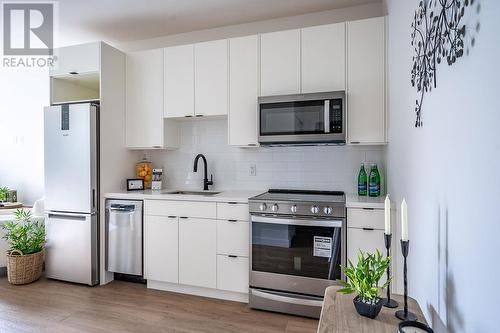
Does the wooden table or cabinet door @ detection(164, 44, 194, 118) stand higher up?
cabinet door @ detection(164, 44, 194, 118)

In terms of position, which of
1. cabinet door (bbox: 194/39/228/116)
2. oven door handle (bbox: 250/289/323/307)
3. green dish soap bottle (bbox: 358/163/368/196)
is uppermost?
cabinet door (bbox: 194/39/228/116)

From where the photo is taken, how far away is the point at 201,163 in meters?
3.36

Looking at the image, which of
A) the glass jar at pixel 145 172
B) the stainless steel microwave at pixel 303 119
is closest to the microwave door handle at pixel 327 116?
the stainless steel microwave at pixel 303 119

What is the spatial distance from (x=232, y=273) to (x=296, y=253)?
0.63 meters

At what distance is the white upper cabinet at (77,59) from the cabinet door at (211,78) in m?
1.04

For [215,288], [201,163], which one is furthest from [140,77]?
[215,288]

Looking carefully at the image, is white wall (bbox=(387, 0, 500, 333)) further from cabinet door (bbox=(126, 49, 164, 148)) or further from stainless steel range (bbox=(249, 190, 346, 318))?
cabinet door (bbox=(126, 49, 164, 148))

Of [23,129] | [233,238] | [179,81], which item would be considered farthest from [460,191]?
[23,129]

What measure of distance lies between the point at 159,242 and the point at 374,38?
269cm

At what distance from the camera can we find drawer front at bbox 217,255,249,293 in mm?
2520

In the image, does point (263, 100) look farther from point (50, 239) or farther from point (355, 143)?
point (50, 239)

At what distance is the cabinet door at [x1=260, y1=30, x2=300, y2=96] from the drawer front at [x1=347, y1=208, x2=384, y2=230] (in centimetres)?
118

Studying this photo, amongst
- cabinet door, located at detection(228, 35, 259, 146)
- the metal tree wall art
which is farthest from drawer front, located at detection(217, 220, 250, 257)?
the metal tree wall art

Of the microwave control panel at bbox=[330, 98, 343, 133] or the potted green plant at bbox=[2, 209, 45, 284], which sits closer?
the microwave control panel at bbox=[330, 98, 343, 133]
